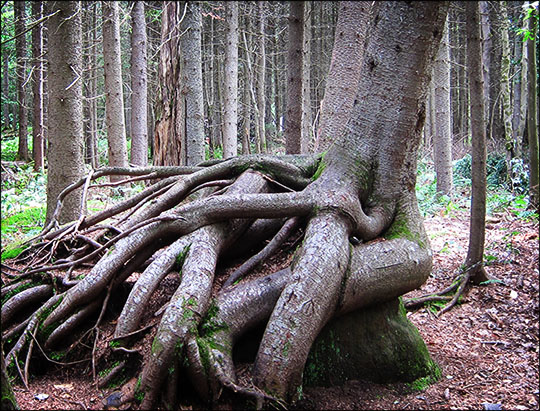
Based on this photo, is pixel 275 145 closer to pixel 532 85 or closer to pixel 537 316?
pixel 532 85

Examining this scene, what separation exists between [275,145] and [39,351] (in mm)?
26301

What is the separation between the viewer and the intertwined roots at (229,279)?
2807 mm

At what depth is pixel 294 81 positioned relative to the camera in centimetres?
653

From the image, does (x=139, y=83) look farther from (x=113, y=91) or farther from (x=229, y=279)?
(x=229, y=279)

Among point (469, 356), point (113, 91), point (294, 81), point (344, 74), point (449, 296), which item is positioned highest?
point (113, 91)

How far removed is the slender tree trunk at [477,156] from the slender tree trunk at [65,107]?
499 cm

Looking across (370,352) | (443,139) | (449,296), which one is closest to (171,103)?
(449,296)

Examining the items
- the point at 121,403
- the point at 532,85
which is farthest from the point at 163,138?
the point at 532,85

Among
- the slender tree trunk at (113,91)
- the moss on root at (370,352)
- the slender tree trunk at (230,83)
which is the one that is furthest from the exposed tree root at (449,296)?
the slender tree trunk at (113,91)

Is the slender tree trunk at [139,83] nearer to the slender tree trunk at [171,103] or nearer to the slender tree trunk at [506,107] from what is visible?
the slender tree trunk at [171,103]

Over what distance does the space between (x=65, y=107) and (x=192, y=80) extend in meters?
2.12

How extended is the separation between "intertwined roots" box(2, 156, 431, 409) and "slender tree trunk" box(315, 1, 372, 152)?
3.68 feet

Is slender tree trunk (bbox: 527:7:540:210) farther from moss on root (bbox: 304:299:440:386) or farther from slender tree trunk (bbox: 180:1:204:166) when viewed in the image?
slender tree trunk (bbox: 180:1:204:166)

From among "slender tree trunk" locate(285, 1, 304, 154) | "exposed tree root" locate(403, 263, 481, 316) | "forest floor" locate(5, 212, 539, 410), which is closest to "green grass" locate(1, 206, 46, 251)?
"slender tree trunk" locate(285, 1, 304, 154)
